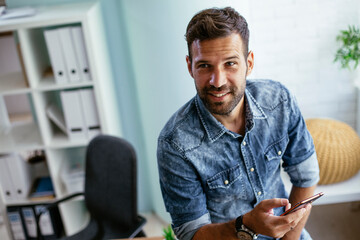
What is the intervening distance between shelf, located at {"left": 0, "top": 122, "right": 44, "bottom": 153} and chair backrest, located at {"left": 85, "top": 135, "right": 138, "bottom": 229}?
56cm

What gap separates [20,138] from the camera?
270 centimetres

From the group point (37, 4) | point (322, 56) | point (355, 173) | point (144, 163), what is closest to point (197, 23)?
point (355, 173)

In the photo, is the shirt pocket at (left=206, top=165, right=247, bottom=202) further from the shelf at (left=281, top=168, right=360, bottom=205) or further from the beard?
the shelf at (left=281, top=168, right=360, bottom=205)

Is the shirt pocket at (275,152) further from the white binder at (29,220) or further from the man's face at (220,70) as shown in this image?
the white binder at (29,220)

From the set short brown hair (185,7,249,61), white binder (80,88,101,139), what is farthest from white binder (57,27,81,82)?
short brown hair (185,7,249,61)

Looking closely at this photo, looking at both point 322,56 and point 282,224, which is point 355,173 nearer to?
point 322,56

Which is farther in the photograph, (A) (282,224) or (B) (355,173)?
(B) (355,173)

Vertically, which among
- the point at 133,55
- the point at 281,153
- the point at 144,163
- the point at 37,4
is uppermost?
the point at 37,4

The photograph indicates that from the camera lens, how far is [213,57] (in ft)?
3.80

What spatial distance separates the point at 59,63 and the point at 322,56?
1.61m

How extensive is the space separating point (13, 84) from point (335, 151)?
1944mm

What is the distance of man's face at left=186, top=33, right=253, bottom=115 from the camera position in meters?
1.15

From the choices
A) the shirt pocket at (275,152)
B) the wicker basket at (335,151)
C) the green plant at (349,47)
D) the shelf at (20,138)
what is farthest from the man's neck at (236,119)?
the shelf at (20,138)

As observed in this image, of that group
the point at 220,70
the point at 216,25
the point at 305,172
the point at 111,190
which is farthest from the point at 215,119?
the point at 111,190
